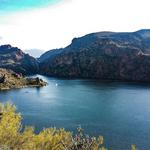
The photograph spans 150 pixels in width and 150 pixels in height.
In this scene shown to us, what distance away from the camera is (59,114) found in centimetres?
16225

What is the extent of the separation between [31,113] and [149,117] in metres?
54.6

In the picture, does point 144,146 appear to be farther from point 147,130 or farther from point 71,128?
point 71,128

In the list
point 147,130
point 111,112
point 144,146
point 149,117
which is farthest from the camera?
point 111,112

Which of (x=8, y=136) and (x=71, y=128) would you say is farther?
(x=71, y=128)

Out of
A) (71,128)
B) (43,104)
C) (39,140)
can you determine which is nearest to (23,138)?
(39,140)

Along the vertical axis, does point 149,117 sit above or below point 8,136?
below

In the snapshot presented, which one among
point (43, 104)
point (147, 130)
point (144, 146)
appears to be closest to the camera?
point (144, 146)

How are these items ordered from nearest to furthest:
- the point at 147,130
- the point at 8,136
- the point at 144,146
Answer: the point at 8,136 < the point at 144,146 < the point at 147,130

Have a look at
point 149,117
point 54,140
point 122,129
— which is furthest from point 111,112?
point 54,140

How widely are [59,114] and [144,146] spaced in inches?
2456

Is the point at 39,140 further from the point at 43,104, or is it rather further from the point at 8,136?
the point at 43,104

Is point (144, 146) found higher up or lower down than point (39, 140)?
lower down

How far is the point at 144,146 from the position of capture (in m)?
107

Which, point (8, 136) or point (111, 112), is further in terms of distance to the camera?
point (111, 112)
